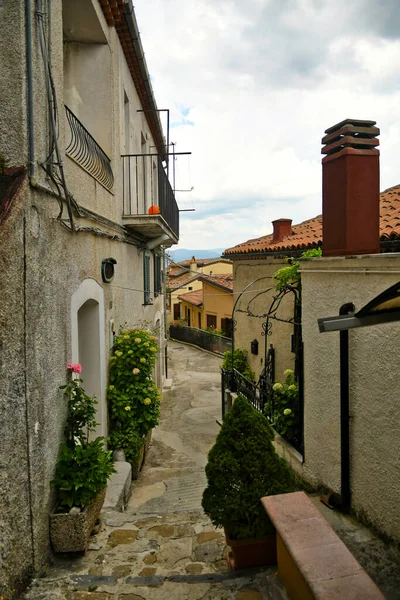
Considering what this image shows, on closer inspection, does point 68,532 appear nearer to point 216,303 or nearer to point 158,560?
point 158,560

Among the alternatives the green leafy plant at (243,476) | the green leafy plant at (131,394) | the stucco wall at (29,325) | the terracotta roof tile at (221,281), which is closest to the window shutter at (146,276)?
the green leafy plant at (131,394)

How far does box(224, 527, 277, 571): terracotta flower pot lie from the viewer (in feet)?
12.0

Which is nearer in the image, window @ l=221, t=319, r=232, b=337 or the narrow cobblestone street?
the narrow cobblestone street

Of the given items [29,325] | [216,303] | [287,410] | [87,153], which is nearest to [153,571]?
[29,325]

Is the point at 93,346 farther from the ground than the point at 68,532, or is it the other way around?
the point at 93,346

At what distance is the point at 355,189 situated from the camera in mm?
4789

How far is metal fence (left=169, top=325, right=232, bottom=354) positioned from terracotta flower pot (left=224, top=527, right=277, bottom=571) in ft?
63.9

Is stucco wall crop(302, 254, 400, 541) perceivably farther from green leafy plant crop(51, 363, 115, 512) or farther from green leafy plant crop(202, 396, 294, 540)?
green leafy plant crop(51, 363, 115, 512)

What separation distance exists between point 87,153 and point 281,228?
6.44m

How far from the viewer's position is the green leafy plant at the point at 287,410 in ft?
19.7

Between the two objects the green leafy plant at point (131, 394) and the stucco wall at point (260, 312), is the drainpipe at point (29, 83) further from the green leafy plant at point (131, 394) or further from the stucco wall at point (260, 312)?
the stucco wall at point (260, 312)

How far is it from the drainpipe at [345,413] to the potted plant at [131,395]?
3.10 m

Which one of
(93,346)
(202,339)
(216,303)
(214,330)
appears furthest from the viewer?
(216,303)

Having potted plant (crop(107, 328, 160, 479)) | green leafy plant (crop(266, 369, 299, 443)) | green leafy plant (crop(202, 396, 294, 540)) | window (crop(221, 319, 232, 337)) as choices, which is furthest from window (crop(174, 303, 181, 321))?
green leafy plant (crop(202, 396, 294, 540))
